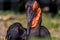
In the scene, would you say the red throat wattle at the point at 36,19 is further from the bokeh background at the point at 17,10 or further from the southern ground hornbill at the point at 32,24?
the bokeh background at the point at 17,10

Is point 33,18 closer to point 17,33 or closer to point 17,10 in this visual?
point 17,33

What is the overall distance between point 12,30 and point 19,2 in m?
1.58

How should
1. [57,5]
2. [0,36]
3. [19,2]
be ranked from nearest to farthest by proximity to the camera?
[0,36] → [57,5] → [19,2]

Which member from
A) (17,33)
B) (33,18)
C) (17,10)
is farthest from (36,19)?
(17,10)

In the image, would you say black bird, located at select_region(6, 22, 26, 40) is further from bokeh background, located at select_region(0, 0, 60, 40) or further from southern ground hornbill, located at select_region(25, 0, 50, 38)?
bokeh background, located at select_region(0, 0, 60, 40)

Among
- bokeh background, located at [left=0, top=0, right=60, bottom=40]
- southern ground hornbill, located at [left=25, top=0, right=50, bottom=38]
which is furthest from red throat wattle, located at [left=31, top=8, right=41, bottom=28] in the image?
bokeh background, located at [left=0, top=0, right=60, bottom=40]

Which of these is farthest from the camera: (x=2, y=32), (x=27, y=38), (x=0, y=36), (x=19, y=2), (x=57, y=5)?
(x=19, y=2)

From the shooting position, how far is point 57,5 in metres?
3.13

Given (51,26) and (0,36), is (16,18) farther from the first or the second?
(0,36)

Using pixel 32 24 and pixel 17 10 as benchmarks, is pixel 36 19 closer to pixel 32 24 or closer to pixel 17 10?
pixel 32 24

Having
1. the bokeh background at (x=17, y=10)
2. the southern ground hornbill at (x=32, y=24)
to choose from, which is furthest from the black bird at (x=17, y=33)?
the bokeh background at (x=17, y=10)

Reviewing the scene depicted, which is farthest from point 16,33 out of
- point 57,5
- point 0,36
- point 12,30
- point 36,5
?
point 57,5

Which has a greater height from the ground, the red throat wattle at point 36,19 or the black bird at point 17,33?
the red throat wattle at point 36,19

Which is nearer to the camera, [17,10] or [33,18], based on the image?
[33,18]
